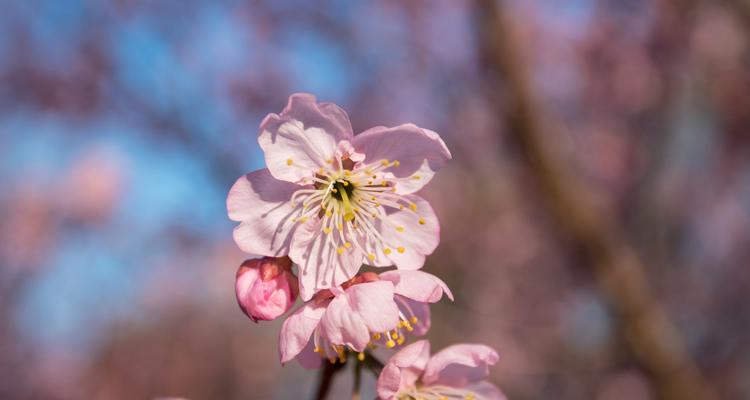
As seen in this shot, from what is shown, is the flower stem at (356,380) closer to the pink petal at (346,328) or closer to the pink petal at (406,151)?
the pink petal at (346,328)

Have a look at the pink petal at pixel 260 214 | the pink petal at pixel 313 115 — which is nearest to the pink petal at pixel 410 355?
the pink petal at pixel 260 214

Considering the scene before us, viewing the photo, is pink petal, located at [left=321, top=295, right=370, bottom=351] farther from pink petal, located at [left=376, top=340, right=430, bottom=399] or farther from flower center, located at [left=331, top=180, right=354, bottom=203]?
flower center, located at [left=331, top=180, right=354, bottom=203]

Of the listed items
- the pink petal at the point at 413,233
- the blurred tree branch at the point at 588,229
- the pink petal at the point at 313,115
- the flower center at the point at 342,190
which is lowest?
the pink petal at the point at 413,233

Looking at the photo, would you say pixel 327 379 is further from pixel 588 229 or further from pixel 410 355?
pixel 588 229

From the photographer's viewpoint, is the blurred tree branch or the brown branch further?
the blurred tree branch

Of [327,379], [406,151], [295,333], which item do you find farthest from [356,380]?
[406,151]

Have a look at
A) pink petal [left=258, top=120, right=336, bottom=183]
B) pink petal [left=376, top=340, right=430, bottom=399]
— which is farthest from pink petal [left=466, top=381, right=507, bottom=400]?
pink petal [left=258, top=120, right=336, bottom=183]
